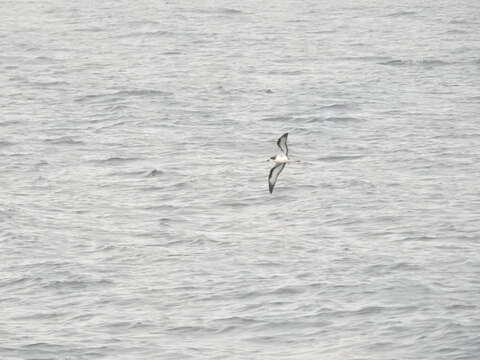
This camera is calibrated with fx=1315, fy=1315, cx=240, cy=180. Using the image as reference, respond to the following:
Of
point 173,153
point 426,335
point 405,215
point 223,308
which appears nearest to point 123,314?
point 223,308

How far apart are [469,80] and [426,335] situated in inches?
1440

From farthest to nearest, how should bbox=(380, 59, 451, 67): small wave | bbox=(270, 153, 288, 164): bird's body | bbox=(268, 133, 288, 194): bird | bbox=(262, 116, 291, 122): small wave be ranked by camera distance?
bbox=(380, 59, 451, 67): small wave → bbox=(262, 116, 291, 122): small wave → bbox=(270, 153, 288, 164): bird's body → bbox=(268, 133, 288, 194): bird

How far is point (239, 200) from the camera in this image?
1843 inches

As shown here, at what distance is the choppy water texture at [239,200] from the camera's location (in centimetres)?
3503

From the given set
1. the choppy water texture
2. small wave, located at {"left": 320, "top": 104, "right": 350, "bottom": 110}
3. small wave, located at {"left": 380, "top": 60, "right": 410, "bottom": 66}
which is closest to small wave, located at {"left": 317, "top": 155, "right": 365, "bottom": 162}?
the choppy water texture

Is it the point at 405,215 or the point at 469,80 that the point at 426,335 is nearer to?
the point at 405,215

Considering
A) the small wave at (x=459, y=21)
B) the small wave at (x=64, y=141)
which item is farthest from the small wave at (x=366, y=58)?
the small wave at (x=64, y=141)

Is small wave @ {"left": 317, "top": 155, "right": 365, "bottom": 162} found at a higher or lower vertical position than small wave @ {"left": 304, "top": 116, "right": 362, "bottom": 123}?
higher

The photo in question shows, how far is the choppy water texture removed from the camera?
115ft

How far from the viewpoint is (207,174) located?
50.5 metres

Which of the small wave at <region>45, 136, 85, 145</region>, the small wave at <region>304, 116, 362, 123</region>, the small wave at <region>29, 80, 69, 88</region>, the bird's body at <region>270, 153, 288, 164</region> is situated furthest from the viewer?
the small wave at <region>29, 80, 69, 88</region>

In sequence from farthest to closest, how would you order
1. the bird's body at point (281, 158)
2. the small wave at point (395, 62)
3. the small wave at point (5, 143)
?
the small wave at point (395, 62) < the small wave at point (5, 143) < the bird's body at point (281, 158)

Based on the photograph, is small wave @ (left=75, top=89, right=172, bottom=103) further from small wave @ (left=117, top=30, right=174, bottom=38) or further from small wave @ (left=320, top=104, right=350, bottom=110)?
small wave @ (left=117, top=30, right=174, bottom=38)

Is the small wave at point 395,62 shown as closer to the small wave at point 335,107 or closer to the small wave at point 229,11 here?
the small wave at point 335,107
